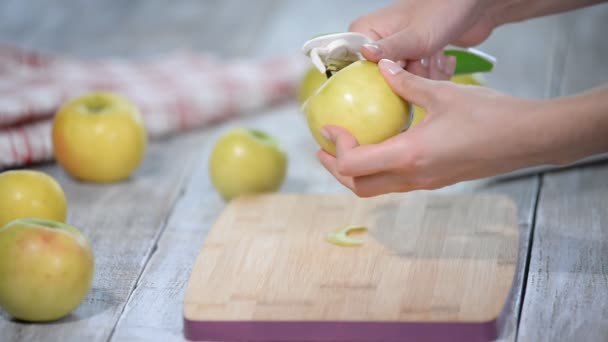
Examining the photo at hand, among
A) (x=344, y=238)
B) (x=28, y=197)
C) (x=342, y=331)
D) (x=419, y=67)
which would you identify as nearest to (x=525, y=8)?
(x=419, y=67)

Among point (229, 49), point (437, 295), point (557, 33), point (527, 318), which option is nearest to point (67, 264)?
point (437, 295)

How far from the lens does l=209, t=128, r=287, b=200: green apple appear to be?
1809 mm

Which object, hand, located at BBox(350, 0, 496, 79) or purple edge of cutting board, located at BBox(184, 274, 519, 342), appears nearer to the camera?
purple edge of cutting board, located at BBox(184, 274, 519, 342)

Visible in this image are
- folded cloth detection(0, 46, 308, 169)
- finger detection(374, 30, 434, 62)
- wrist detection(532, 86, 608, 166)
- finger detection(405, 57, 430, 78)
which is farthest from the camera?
folded cloth detection(0, 46, 308, 169)

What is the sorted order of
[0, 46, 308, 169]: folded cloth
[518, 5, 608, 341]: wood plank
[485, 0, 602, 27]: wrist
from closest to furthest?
[518, 5, 608, 341]: wood plank < [485, 0, 602, 27]: wrist < [0, 46, 308, 169]: folded cloth

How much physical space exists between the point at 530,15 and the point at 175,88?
0.96 metres

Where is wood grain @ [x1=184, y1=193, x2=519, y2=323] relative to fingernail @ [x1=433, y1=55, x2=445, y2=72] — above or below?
below

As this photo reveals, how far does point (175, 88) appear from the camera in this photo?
91.7 inches

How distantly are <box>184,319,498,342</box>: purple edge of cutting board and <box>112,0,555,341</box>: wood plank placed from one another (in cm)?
4

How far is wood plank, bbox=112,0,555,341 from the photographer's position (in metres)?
1.34

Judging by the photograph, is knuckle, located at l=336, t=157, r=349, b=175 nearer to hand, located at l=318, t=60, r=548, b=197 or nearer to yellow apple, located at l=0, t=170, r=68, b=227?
hand, located at l=318, t=60, r=548, b=197

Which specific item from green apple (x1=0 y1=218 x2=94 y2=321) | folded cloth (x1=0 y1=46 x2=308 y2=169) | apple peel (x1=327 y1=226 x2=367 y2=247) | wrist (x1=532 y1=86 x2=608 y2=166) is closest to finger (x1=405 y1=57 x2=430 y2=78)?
apple peel (x1=327 y1=226 x2=367 y2=247)

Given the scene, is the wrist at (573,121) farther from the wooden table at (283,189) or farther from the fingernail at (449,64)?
the fingernail at (449,64)

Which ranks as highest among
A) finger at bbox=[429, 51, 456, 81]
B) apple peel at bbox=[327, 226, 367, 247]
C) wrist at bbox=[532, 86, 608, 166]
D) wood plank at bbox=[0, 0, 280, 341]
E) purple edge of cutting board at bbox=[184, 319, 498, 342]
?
wrist at bbox=[532, 86, 608, 166]
